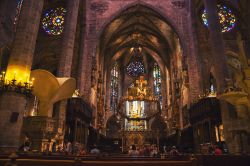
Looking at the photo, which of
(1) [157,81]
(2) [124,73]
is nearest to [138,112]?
(1) [157,81]

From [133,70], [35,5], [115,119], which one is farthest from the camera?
[133,70]

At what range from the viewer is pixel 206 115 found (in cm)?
1769

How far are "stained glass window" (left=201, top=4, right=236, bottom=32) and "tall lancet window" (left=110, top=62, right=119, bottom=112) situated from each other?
21410mm

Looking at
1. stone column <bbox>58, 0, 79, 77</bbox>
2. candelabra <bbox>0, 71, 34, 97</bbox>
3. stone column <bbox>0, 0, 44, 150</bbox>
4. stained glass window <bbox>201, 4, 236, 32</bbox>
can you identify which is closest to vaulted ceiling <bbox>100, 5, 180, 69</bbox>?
stained glass window <bbox>201, 4, 236, 32</bbox>

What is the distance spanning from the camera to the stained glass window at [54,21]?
85.7 ft


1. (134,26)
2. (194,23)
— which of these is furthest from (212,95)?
(134,26)

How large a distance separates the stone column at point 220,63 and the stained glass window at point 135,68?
30408 mm

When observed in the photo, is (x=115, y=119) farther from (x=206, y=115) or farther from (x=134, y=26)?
(x=206, y=115)

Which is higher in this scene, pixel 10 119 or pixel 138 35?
pixel 138 35

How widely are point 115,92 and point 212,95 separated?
1006 inches

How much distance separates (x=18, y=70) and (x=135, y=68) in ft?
121

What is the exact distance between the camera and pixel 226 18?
24.8 metres

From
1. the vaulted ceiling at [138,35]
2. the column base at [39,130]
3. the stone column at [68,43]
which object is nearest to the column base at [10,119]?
the column base at [39,130]

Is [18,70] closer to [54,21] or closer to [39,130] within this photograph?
[39,130]
